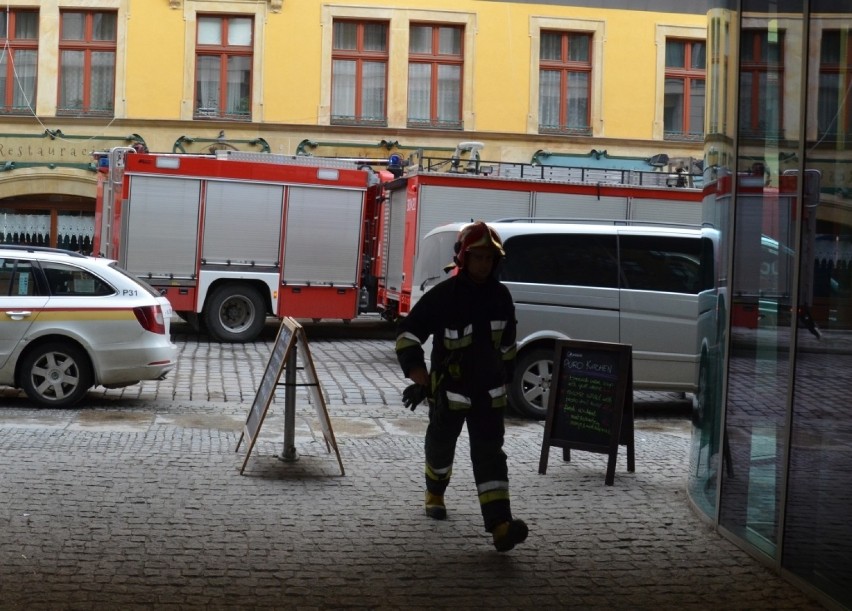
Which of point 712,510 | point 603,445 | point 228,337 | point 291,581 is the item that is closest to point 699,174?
point 228,337

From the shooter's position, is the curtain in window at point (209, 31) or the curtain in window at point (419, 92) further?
the curtain in window at point (419, 92)

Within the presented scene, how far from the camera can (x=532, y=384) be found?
41.2 feet

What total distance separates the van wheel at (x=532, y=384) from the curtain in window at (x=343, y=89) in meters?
17.7

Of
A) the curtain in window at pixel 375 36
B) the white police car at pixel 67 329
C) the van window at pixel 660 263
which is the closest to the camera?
the white police car at pixel 67 329

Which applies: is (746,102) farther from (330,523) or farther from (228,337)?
(228,337)

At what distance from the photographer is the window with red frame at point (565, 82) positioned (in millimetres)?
30062

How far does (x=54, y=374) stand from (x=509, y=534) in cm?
685

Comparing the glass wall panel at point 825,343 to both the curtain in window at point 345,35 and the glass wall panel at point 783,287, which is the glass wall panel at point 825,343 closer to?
the glass wall panel at point 783,287

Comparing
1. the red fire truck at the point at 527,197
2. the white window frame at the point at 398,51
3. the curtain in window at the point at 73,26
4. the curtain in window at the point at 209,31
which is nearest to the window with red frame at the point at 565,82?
the white window frame at the point at 398,51

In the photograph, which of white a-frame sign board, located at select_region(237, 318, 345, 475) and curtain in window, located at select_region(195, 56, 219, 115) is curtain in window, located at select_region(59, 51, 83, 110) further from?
white a-frame sign board, located at select_region(237, 318, 345, 475)

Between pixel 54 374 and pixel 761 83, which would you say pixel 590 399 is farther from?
pixel 54 374

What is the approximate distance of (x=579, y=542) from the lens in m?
7.03

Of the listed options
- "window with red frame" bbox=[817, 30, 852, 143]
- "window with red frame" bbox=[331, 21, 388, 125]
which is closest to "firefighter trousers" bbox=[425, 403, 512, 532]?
"window with red frame" bbox=[817, 30, 852, 143]

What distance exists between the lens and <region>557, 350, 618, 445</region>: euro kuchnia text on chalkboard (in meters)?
9.06
